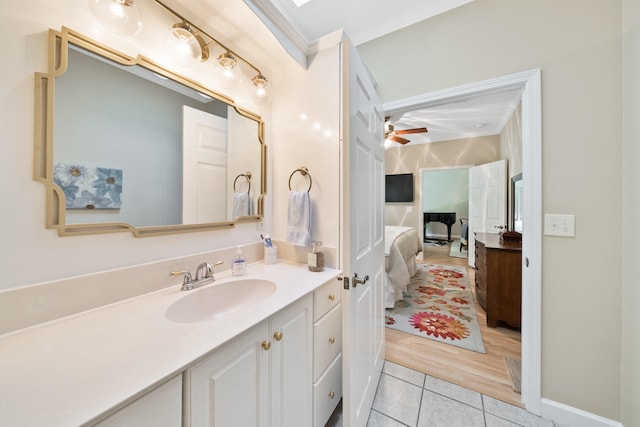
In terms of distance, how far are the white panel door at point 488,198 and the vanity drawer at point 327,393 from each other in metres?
3.41

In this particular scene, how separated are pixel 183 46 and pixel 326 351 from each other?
1.70 meters

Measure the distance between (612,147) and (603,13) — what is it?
0.70 m

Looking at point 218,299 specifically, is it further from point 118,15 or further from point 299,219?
point 118,15

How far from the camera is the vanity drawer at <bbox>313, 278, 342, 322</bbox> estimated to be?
3.67ft

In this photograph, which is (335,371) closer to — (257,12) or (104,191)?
(104,191)

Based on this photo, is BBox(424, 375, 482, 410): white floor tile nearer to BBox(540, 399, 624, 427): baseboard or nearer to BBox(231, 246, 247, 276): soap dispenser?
BBox(540, 399, 624, 427): baseboard

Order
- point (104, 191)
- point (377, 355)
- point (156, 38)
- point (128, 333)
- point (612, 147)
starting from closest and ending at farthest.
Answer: point (128, 333) → point (104, 191) → point (156, 38) → point (612, 147) → point (377, 355)

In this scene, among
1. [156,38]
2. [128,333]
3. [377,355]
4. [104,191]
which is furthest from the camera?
[377,355]

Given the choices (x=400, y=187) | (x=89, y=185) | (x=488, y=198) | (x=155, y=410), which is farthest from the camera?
(x=400, y=187)

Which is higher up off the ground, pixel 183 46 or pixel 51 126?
pixel 183 46

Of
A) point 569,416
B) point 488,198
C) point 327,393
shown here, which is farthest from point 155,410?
point 488,198

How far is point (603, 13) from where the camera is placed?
3.87 ft

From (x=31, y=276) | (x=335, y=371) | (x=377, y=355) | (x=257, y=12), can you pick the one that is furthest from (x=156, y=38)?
(x=377, y=355)

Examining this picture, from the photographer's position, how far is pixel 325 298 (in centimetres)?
120
